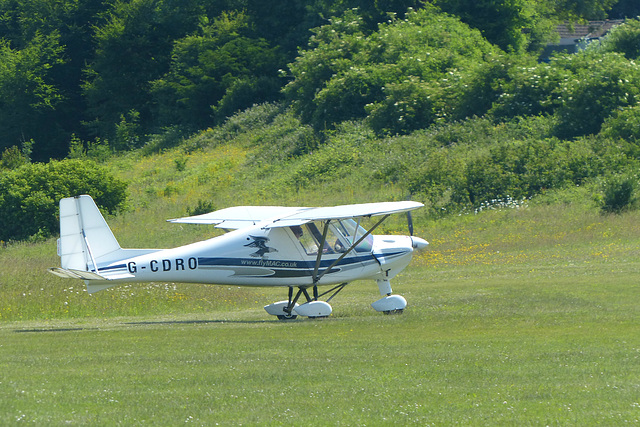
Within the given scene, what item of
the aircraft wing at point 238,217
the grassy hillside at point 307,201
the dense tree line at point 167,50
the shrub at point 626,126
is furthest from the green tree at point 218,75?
the aircraft wing at point 238,217

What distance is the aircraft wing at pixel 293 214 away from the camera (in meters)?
15.6

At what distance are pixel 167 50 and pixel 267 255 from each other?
52108 millimetres

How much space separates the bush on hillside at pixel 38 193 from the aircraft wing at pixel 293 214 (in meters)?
20.8

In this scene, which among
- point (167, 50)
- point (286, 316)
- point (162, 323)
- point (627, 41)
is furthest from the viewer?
point (167, 50)

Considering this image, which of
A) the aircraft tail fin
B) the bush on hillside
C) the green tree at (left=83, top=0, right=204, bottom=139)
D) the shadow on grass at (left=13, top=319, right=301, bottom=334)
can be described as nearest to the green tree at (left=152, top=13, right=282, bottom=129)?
the green tree at (left=83, top=0, right=204, bottom=139)

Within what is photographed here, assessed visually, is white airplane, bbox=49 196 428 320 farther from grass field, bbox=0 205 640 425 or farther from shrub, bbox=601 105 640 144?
shrub, bbox=601 105 640 144

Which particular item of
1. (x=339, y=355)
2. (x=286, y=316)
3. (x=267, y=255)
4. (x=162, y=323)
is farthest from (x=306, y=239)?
(x=339, y=355)

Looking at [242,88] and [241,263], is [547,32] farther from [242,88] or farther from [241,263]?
[241,263]

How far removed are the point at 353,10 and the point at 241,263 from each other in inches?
1519

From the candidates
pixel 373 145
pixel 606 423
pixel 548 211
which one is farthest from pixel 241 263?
pixel 373 145

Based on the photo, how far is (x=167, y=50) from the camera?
65.5 metres

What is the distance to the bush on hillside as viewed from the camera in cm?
3766

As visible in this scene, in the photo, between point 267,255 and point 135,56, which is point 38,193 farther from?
point 135,56

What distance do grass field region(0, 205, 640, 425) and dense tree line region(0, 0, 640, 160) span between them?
3013cm
